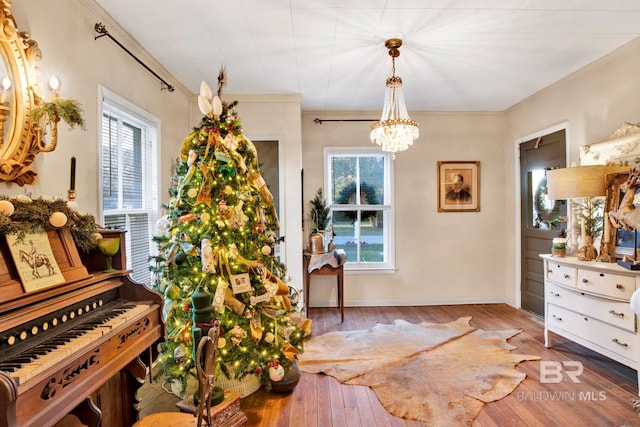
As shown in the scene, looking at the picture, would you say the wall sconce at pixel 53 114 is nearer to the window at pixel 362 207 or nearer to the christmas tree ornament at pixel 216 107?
the christmas tree ornament at pixel 216 107

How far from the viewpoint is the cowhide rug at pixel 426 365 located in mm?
2350

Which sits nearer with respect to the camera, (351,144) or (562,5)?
(562,5)

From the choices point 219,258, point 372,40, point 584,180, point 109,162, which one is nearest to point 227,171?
point 219,258

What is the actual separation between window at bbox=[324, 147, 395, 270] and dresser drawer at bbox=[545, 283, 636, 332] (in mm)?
1997

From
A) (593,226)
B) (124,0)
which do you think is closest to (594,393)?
(593,226)

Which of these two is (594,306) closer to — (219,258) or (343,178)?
(219,258)

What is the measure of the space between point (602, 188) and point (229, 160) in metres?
2.96

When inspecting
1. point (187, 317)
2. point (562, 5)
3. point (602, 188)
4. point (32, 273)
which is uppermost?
point (562, 5)

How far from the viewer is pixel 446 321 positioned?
4.10 m

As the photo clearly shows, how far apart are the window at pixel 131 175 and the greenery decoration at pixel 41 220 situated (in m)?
0.77

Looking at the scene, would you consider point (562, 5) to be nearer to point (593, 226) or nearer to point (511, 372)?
point (593, 226)

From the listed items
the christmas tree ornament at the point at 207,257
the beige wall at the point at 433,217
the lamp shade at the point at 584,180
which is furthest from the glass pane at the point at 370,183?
the christmas tree ornament at the point at 207,257

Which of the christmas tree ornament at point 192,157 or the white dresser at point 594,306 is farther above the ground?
the christmas tree ornament at point 192,157

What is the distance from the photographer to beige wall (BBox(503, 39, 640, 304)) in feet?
9.61
